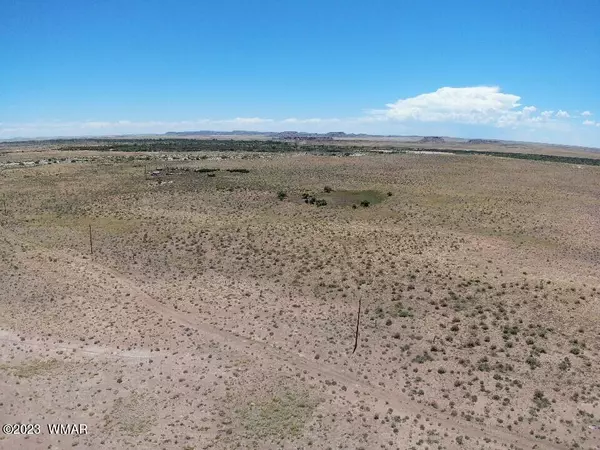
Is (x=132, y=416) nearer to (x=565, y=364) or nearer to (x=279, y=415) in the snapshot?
(x=279, y=415)

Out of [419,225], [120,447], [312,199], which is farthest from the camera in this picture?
[312,199]

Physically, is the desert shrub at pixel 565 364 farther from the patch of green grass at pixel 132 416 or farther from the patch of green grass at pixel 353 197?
the patch of green grass at pixel 353 197

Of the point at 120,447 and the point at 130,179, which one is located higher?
the point at 130,179

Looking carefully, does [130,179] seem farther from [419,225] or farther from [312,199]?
[419,225]

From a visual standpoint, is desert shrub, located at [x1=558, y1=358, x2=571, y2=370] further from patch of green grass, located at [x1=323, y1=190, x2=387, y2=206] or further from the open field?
patch of green grass, located at [x1=323, y1=190, x2=387, y2=206]

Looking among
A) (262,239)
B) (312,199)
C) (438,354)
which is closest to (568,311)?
(438,354)

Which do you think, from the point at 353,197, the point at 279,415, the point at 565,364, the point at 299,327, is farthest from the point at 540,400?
the point at 353,197

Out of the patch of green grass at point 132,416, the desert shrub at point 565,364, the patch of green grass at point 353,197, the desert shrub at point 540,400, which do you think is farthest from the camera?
the patch of green grass at point 353,197

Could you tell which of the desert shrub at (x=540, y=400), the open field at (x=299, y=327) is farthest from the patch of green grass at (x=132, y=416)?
the desert shrub at (x=540, y=400)

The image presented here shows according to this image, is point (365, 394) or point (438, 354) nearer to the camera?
point (365, 394)

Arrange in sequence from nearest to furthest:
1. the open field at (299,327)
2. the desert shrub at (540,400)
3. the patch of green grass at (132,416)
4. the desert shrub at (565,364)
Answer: the patch of green grass at (132,416) → the open field at (299,327) → the desert shrub at (540,400) → the desert shrub at (565,364)
